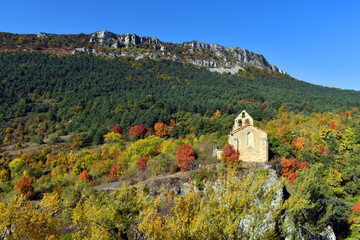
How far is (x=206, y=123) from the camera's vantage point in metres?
58.7

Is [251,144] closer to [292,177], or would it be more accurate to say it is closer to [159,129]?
[292,177]

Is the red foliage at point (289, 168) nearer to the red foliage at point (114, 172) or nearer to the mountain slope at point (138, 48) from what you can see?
the red foliage at point (114, 172)

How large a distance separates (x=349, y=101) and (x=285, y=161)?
69231mm

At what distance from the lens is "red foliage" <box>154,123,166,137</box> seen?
202 feet

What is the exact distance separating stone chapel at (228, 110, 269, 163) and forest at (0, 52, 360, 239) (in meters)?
1.31

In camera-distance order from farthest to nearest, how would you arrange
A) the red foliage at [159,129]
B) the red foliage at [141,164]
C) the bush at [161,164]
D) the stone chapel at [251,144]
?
the red foliage at [159,129] → the red foliage at [141,164] → the bush at [161,164] → the stone chapel at [251,144]

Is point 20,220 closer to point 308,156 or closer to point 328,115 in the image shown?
point 308,156

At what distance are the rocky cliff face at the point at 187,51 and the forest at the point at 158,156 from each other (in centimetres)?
1870

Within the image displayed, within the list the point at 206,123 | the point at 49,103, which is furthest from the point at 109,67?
the point at 206,123

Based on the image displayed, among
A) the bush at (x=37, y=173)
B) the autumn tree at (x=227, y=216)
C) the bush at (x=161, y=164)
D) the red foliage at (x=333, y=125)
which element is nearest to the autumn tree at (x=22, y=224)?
the autumn tree at (x=227, y=216)

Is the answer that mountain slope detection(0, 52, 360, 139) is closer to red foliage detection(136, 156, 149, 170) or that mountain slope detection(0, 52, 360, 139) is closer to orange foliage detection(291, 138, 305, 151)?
orange foliage detection(291, 138, 305, 151)

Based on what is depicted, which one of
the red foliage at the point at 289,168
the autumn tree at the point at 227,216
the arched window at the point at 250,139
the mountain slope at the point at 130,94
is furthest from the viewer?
the mountain slope at the point at 130,94

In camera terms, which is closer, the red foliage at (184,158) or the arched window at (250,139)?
the arched window at (250,139)

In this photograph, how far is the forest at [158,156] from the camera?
438 inches
